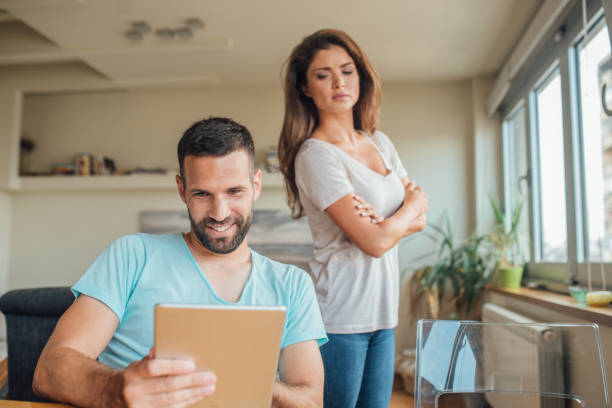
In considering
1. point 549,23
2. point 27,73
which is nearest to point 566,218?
point 549,23

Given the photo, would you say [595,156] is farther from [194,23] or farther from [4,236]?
[4,236]

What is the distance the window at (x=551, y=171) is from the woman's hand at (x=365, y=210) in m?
2.01

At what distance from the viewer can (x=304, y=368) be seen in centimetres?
106

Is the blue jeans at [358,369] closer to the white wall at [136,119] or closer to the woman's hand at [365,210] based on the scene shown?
the woman's hand at [365,210]

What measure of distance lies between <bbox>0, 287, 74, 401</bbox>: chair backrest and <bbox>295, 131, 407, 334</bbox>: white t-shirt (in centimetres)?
86

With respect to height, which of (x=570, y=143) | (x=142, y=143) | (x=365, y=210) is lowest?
(x=365, y=210)

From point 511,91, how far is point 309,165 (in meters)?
3.12

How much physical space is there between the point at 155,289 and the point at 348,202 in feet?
1.71

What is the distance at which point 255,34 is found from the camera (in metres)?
3.71

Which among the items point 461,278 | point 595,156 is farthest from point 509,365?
point 461,278

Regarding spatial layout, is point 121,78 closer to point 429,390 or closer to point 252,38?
point 252,38

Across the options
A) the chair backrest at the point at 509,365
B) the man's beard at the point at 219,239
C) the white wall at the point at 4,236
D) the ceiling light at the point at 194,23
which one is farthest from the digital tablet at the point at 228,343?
the white wall at the point at 4,236

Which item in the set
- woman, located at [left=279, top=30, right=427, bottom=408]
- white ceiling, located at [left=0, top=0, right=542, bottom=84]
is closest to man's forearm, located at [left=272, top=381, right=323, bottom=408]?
woman, located at [left=279, top=30, right=427, bottom=408]

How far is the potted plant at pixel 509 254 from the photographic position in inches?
131
